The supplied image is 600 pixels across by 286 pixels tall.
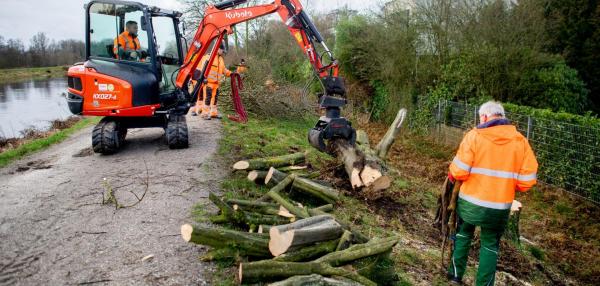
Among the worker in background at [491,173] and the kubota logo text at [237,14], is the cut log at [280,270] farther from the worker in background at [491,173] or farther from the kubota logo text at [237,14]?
the kubota logo text at [237,14]

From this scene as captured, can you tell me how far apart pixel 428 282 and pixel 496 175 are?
51.4 inches

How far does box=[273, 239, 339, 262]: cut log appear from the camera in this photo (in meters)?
3.80

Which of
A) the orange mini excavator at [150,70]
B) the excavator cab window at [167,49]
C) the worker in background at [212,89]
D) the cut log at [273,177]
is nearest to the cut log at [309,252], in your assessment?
the cut log at [273,177]

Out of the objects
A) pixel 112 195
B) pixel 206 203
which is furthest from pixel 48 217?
pixel 206 203

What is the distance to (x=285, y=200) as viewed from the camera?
18.0 feet

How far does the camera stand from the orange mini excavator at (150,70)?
7.20 meters

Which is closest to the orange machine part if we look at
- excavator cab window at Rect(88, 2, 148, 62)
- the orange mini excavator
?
the orange mini excavator

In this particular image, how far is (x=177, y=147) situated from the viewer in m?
8.46

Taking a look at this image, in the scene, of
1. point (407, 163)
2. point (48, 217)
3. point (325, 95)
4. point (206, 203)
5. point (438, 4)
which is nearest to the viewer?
point (48, 217)

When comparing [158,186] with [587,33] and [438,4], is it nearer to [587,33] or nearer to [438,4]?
[438,4]

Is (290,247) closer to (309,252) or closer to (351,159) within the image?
(309,252)

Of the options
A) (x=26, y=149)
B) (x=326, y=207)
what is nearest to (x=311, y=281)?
(x=326, y=207)

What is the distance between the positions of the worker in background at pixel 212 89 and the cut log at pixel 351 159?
489cm

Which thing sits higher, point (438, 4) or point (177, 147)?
point (438, 4)
